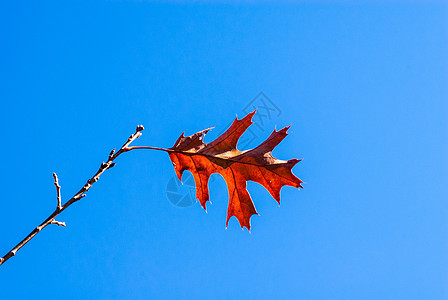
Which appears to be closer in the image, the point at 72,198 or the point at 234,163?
the point at 72,198

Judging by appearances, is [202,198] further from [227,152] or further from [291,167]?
[291,167]

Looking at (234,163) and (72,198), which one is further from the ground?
(234,163)

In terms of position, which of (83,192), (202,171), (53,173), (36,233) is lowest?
(36,233)

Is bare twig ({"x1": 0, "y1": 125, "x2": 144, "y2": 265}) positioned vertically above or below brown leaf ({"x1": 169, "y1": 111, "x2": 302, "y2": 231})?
below

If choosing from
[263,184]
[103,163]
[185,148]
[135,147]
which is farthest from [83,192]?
[263,184]

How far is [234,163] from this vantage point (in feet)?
10.1

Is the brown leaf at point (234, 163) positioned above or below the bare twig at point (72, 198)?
above

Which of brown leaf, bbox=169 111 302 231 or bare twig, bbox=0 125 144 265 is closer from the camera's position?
bare twig, bbox=0 125 144 265

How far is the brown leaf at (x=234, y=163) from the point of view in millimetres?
3004

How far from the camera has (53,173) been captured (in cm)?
254

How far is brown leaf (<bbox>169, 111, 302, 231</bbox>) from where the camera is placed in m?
3.00

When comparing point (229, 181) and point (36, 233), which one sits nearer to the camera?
point (36, 233)

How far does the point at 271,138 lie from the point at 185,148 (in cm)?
66

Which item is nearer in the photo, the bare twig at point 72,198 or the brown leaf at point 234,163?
the bare twig at point 72,198
